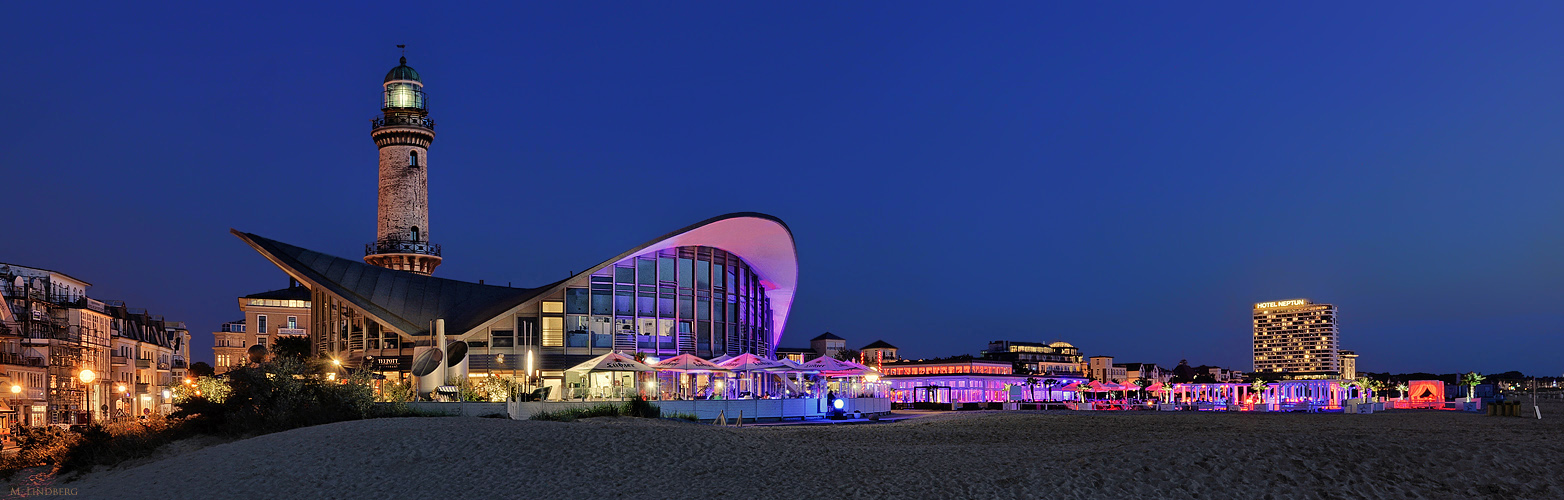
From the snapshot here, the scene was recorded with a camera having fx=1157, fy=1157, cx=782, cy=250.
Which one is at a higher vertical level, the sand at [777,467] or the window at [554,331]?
the window at [554,331]

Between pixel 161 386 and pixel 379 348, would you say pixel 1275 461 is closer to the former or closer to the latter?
pixel 379 348

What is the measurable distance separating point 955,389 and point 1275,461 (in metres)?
66.7

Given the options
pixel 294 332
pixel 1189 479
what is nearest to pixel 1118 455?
pixel 1189 479

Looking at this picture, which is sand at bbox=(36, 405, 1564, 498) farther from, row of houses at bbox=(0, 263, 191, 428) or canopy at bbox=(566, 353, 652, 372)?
row of houses at bbox=(0, 263, 191, 428)

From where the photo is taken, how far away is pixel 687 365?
131 feet

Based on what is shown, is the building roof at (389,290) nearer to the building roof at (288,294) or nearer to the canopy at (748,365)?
the canopy at (748,365)

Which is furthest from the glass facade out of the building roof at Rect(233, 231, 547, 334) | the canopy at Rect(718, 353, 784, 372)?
the canopy at Rect(718, 353, 784, 372)

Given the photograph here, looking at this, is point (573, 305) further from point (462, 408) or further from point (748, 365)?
point (462, 408)

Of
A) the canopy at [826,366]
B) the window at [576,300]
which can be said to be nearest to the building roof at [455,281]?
the window at [576,300]

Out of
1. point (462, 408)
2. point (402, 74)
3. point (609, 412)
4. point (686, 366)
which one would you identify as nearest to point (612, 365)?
point (686, 366)

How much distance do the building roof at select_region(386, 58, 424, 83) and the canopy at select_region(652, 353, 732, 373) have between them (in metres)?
37.8

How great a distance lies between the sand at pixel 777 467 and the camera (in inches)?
631

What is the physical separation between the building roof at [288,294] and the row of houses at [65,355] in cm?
1626

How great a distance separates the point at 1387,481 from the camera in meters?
16.1
